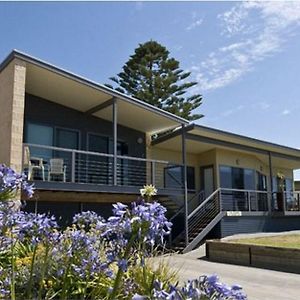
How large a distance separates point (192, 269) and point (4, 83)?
8147 mm

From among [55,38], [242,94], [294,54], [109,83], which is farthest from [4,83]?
[109,83]

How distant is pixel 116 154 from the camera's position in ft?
48.6

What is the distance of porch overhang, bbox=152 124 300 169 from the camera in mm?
17719

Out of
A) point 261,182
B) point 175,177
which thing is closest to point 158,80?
point 261,182

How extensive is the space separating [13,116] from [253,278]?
790cm

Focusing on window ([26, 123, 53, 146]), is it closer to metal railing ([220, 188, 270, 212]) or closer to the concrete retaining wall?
the concrete retaining wall

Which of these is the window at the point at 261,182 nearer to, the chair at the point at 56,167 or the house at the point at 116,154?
the house at the point at 116,154

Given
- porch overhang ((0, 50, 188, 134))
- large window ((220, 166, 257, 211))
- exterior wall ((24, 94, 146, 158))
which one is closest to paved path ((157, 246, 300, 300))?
porch overhang ((0, 50, 188, 134))

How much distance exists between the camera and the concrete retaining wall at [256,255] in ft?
36.4

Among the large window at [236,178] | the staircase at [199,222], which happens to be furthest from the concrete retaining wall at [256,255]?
the large window at [236,178]

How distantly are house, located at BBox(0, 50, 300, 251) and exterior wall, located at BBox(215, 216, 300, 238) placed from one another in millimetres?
46

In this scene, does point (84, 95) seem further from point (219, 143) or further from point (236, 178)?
point (236, 178)

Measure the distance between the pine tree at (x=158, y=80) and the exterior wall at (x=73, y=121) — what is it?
13.5 metres

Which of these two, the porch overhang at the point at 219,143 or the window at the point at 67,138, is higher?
the porch overhang at the point at 219,143
